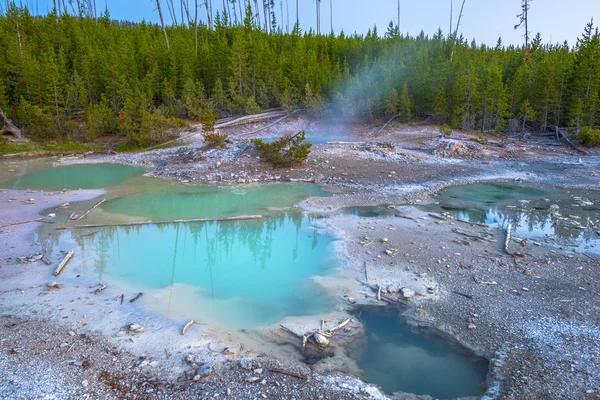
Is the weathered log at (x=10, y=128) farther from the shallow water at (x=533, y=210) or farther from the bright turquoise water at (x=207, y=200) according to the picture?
the shallow water at (x=533, y=210)

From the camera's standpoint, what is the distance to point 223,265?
10.1m

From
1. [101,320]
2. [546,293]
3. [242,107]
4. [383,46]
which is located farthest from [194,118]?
[546,293]

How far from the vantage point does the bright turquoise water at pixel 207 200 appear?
47.1 feet

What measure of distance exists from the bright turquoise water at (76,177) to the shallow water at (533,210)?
15.8 metres

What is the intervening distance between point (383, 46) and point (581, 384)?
47388mm

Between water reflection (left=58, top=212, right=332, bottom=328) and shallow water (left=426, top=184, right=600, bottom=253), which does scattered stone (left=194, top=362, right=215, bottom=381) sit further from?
shallow water (left=426, top=184, right=600, bottom=253)

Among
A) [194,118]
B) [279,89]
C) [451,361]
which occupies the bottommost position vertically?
[451,361]

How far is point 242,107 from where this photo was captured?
38281 mm

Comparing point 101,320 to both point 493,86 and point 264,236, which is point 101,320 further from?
point 493,86

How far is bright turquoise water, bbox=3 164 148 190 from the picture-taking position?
18688 mm

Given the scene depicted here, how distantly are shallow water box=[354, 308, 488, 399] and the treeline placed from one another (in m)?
20.1

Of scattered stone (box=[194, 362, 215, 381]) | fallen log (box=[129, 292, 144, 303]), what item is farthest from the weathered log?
scattered stone (box=[194, 362, 215, 381])

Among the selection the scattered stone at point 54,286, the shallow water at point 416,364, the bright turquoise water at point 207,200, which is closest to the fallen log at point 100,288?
the scattered stone at point 54,286

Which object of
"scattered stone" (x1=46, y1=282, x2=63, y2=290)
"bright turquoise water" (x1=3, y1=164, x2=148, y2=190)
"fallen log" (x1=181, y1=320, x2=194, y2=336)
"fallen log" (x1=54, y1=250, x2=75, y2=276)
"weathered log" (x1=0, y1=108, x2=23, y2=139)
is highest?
"weathered log" (x1=0, y1=108, x2=23, y2=139)
